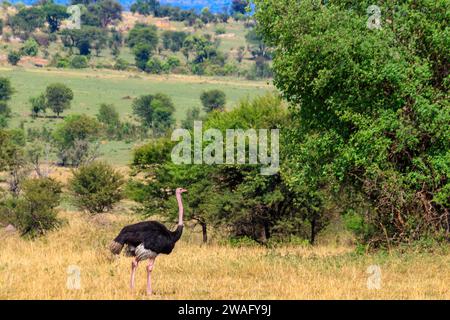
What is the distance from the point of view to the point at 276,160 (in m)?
31.8

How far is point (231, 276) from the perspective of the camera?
1709 cm

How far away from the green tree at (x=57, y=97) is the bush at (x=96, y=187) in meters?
65.7

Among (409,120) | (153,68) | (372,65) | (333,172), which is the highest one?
(372,65)

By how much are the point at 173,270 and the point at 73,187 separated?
3262 cm

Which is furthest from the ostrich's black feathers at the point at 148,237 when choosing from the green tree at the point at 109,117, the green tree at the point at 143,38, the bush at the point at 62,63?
the green tree at the point at 143,38

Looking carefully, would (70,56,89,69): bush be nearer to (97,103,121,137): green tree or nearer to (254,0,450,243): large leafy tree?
(97,103,121,137): green tree

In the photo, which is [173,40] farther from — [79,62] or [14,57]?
[14,57]

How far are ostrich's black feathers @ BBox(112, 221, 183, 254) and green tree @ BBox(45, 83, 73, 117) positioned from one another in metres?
101

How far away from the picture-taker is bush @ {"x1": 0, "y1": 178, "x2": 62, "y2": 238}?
1603 inches

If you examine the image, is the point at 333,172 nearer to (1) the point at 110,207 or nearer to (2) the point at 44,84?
(1) the point at 110,207

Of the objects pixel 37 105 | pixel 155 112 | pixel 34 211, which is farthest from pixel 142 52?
pixel 34 211

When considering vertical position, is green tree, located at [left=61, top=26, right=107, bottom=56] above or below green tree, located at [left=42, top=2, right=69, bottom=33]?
below

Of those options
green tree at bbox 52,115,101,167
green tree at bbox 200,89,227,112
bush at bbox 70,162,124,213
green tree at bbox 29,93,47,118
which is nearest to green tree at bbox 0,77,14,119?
green tree at bbox 29,93,47,118

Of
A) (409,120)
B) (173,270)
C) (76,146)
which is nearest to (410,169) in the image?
(409,120)
